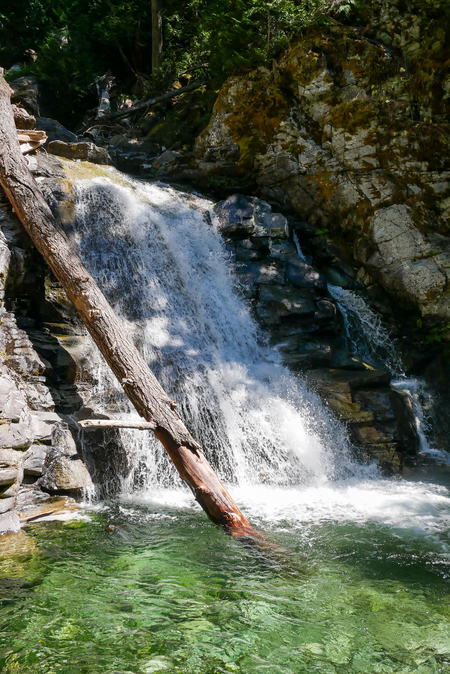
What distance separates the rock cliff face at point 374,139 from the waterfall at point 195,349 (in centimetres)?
271

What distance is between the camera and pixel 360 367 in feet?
28.3

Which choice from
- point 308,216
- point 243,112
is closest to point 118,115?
point 243,112

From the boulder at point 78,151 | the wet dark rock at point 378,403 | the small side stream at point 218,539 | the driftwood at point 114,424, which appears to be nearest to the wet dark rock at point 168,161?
the boulder at point 78,151

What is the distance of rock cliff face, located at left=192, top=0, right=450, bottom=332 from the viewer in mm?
9273

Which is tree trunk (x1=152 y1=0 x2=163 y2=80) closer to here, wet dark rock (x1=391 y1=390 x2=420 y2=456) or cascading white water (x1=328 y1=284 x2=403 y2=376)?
cascading white water (x1=328 y1=284 x2=403 y2=376)

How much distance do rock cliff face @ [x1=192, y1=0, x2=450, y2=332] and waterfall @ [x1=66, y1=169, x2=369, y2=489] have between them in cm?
271

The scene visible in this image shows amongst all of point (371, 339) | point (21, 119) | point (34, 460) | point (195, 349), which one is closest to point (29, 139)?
point (21, 119)

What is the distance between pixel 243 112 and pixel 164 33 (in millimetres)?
8305

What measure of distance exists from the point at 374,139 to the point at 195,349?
642 cm

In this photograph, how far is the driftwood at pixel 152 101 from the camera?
1442 cm

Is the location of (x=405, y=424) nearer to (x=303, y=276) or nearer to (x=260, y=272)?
(x=303, y=276)

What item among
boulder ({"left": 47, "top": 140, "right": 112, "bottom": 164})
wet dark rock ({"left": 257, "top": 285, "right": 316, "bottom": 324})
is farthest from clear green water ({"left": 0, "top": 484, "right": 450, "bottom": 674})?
boulder ({"left": 47, "top": 140, "right": 112, "bottom": 164})

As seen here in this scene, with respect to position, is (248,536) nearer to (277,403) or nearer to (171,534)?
(171,534)

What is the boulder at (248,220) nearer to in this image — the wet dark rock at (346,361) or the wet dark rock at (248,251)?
the wet dark rock at (248,251)
